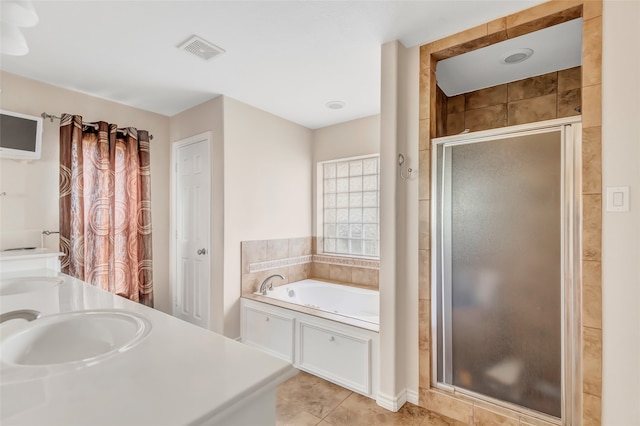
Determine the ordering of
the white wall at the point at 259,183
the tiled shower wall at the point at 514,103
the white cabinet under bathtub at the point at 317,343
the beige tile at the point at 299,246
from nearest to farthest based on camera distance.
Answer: the white cabinet under bathtub at the point at 317,343 → the tiled shower wall at the point at 514,103 → the white wall at the point at 259,183 → the beige tile at the point at 299,246

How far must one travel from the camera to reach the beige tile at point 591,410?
152 centimetres

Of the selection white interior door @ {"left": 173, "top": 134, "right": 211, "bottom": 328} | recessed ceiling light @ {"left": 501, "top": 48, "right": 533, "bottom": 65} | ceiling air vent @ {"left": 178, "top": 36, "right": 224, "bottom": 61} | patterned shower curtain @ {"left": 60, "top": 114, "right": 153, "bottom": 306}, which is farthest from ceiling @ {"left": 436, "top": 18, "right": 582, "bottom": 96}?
patterned shower curtain @ {"left": 60, "top": 114, "right": 153, "bottom": 306}

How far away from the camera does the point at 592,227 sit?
5.07 ft

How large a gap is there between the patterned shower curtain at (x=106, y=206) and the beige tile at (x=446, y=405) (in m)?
2.79

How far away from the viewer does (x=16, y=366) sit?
68 cm

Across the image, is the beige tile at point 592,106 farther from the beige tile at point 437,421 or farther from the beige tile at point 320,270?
the beige tile at point 320,270

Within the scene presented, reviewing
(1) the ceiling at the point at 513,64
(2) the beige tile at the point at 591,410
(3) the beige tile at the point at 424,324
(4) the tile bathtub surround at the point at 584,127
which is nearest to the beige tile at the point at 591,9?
(4) the tile bathtub surround at the point at 584,127

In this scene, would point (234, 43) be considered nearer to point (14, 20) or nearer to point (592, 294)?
point (14, 20)

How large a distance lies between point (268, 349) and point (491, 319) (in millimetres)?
1891

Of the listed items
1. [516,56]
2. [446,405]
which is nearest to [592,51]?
[516,56]

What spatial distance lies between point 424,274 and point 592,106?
1.28 m

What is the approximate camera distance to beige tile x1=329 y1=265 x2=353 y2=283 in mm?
3591

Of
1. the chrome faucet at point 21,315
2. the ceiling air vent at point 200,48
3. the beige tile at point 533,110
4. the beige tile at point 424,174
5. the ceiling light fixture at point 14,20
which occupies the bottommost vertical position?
the chrome faucet at point 21,315

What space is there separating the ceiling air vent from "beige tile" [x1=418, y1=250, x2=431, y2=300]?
201 centimetres
